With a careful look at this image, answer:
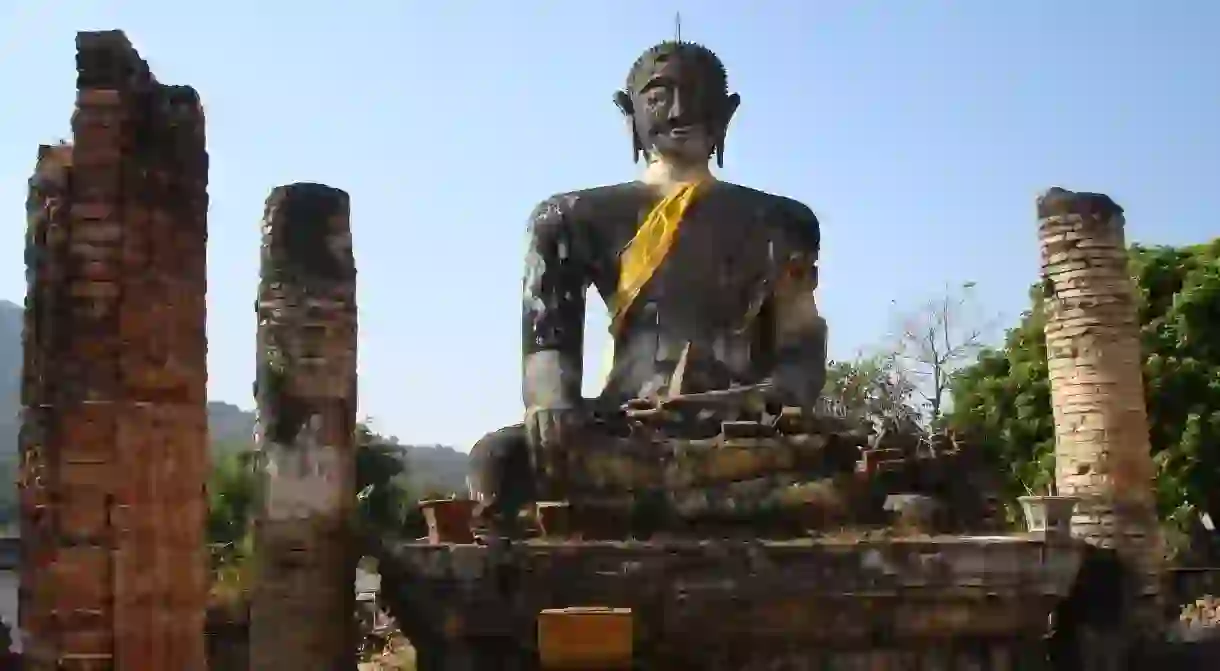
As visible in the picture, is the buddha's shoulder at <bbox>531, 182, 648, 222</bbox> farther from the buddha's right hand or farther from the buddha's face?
the buddha's right hand

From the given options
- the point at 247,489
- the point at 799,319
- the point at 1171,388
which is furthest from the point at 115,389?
the point at 247,489

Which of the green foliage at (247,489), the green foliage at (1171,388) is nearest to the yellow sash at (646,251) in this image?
the green foliage at (1171,388)

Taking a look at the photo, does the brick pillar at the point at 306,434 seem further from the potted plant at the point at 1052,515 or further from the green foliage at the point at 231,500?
the green foliage at the point at 231,500

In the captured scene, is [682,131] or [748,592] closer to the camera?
[748,592]

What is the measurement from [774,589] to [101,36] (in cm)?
460

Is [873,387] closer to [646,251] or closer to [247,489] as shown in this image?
[247,489]

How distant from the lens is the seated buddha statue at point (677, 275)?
10367mm

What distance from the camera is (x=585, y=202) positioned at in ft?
35.8

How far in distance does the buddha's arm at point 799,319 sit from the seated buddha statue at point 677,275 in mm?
11

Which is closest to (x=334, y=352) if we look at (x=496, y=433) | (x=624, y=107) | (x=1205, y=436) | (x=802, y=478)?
(x=496, y=433)

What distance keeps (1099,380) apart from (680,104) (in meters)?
3.98

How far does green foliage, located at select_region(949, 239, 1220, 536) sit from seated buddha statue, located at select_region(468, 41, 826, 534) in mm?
8353

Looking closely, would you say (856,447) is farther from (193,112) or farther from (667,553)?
(193,112)

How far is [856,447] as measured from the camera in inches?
362
